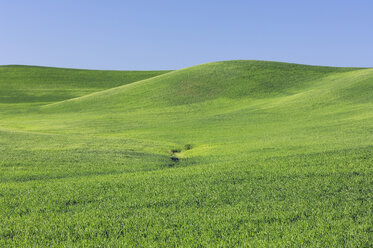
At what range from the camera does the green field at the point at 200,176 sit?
7.86 m

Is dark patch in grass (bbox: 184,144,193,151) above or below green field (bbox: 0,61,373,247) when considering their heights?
below

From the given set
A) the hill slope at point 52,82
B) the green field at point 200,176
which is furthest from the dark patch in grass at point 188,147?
the hill slope at point 52,82

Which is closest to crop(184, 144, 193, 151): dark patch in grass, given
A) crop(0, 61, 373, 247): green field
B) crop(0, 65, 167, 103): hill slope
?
crop(0, 61, 373, 247): green field

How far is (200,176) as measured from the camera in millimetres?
→ 13031

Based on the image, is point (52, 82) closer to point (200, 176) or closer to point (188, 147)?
point (188, 147)

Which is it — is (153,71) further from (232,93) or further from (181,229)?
(181,229)

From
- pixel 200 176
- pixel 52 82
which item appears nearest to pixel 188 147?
pixel 200 176

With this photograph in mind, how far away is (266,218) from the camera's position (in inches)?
333

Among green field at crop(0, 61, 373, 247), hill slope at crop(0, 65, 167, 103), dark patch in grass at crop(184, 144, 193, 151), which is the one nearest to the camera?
green field at crop(0, 61, 373, 247)

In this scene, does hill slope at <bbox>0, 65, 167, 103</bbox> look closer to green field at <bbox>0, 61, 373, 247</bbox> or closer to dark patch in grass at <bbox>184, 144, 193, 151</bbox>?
green field at <bbox>0, 61, 373, 247</bbox>

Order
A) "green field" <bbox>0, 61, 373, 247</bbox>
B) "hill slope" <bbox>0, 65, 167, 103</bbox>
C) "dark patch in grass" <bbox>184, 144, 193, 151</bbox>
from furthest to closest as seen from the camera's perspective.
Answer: "hill slope" <bbox>0, 65, 167, 103</bbox>
"dark patch in grass" <bbox>184, 144, 193, 151</bbox>
"green field" <bbox>0, 61, 373, 247</bbox>

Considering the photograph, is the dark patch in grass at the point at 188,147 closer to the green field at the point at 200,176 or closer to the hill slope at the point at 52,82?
the green field at the point at 200,176

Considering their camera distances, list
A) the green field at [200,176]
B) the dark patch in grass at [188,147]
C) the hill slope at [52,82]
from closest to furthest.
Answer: the green field at [200,176] → the dark patch in grass at [188,147] → the hill slope at [52,82]

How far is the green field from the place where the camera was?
25.8 ft
